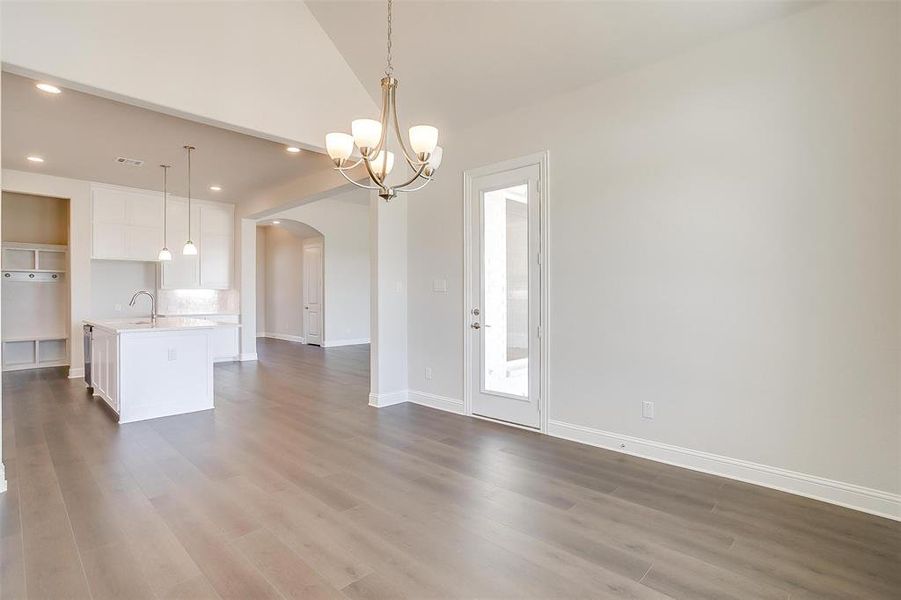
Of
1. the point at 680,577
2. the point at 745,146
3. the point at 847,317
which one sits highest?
the point at 745,146

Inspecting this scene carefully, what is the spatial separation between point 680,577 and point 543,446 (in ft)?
5.77

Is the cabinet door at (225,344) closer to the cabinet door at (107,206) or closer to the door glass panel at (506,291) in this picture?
the cabinet door at (107,206)

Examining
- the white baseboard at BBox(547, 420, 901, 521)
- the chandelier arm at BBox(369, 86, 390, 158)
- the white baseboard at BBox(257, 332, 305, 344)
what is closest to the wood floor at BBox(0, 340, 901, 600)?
the white baseboard at BBox(547, 420, 901, 521)

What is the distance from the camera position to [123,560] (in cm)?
214

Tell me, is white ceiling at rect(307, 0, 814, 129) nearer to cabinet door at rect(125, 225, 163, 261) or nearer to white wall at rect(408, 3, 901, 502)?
white wall at rect(408, 3, 901, 502)

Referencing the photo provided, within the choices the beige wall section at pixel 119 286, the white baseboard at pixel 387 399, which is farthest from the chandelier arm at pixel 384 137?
the beige wall section at pixel 119 286

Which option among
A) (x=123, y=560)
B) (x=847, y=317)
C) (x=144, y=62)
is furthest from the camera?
(x=144, y=62)

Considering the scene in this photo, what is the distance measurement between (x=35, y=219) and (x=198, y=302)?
2.78 meters

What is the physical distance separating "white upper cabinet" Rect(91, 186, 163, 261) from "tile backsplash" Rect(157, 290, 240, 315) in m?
0.97

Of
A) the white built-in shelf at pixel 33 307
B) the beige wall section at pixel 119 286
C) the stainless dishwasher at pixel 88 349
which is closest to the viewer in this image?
the stainless dishwasher at pixel 88 349

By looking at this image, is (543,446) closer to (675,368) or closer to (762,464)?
(675,368)

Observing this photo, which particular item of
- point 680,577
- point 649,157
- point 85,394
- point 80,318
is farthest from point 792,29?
point 80,318

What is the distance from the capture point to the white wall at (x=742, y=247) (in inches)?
103

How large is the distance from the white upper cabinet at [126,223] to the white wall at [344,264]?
2.86 meters
